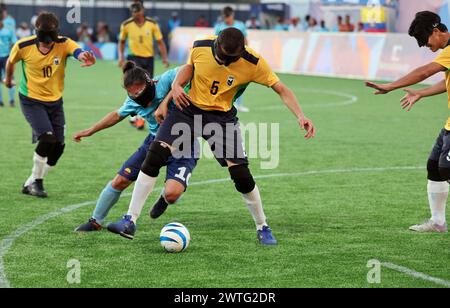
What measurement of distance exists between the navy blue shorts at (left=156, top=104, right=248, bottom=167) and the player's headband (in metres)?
0.26

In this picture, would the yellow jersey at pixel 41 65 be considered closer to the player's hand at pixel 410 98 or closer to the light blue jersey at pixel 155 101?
the light blue jersey at pixel 155 101

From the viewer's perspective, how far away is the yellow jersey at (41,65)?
36.4 ft

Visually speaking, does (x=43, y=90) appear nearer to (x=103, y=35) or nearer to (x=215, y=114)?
(x=215, y=114)

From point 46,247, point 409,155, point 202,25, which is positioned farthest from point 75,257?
point 202,25

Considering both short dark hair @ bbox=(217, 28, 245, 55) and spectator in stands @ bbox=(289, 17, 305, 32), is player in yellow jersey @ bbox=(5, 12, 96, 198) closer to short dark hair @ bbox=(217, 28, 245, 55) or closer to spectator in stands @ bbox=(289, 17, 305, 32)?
short dark hair @ bbox=(217, 28, 245, 55)

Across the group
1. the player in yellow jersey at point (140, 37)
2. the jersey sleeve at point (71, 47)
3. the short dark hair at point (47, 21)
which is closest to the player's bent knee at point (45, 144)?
the jersey sleeve at point (71, 47)

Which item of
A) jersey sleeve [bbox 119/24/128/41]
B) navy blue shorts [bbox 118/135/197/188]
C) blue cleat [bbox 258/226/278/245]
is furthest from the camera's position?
jersey sleeve [bbox 119/24/128/41]

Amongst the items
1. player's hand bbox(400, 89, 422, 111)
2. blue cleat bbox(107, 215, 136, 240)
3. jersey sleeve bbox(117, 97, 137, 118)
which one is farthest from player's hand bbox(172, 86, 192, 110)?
player's hand bbox(400, 89, 422, 111)

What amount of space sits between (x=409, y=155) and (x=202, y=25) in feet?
107

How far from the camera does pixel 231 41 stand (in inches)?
313

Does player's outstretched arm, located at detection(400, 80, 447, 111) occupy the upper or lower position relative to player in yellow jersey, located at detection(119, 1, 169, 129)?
upper

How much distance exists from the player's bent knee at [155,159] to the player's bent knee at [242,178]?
64 cm

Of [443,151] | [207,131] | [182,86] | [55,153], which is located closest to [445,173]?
[443,151]

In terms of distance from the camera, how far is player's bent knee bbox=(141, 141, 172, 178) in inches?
328
